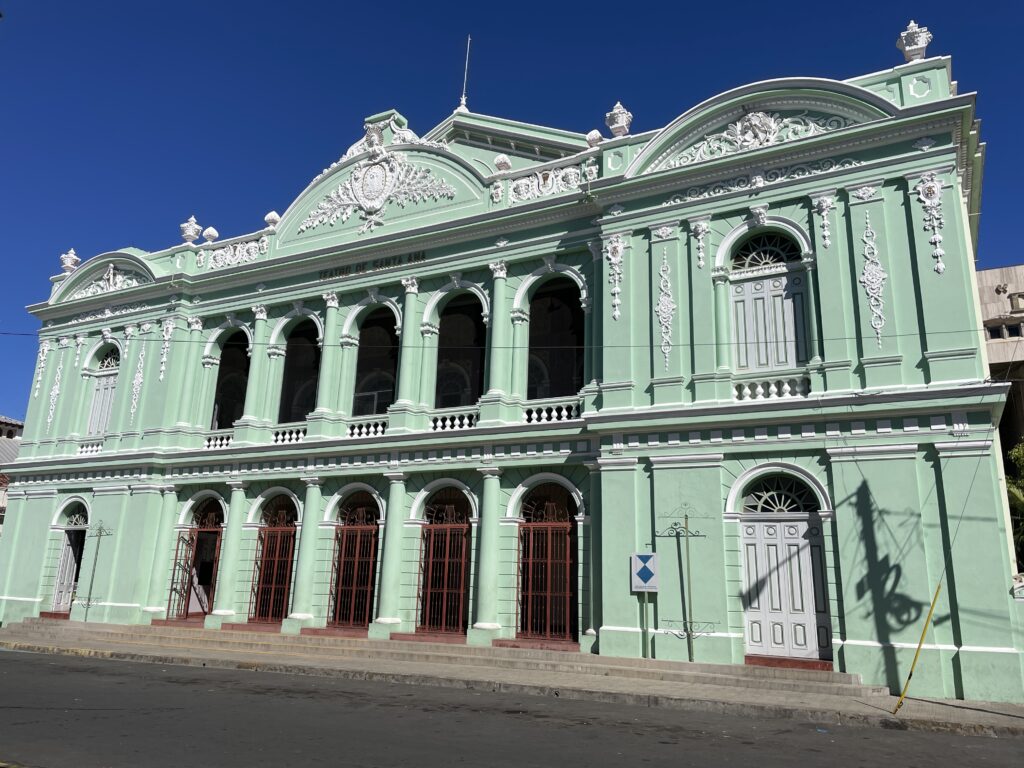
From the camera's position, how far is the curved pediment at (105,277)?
72.5 feet

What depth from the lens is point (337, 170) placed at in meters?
20.0

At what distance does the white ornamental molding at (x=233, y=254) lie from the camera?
67.8 ft

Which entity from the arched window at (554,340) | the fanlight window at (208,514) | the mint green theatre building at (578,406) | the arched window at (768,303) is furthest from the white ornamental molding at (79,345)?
the arched window at (768,303)

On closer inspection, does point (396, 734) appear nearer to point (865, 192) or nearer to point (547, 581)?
point (547, 581)

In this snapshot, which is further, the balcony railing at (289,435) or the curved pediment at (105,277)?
the curved pediment at (105,277)

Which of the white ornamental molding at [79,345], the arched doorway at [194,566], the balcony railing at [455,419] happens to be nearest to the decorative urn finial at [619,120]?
the balcony railing at [455,419]

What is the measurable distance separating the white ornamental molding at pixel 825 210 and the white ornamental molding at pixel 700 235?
188cm

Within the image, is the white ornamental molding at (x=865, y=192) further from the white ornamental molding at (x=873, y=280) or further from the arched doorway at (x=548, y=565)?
the arched doorway at (x=548, y=565)

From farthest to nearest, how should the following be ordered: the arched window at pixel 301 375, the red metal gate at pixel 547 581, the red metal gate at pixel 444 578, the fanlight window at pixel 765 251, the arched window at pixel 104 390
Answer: the arched window at pixel 104 390 → the arched window at pixel 301 375 → the red metal gate at pixel 444 578 → the red metal gate at pixel 547 581 → the fanlight window at pixel 765 251

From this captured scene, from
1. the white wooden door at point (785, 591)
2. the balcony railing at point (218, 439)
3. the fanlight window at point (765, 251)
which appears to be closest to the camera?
the white wooden door at point (785, 591)

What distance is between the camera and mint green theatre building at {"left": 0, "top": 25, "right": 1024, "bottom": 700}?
12023 millimetres

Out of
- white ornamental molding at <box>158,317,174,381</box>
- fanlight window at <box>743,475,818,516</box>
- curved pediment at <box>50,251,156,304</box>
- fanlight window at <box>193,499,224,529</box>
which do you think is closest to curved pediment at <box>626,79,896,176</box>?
fanlight window at <box>743,475,818,516</box>

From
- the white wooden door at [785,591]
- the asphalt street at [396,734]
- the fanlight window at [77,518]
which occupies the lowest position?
the asphalt street at [396,734]

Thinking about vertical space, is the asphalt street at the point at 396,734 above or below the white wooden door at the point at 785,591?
below
